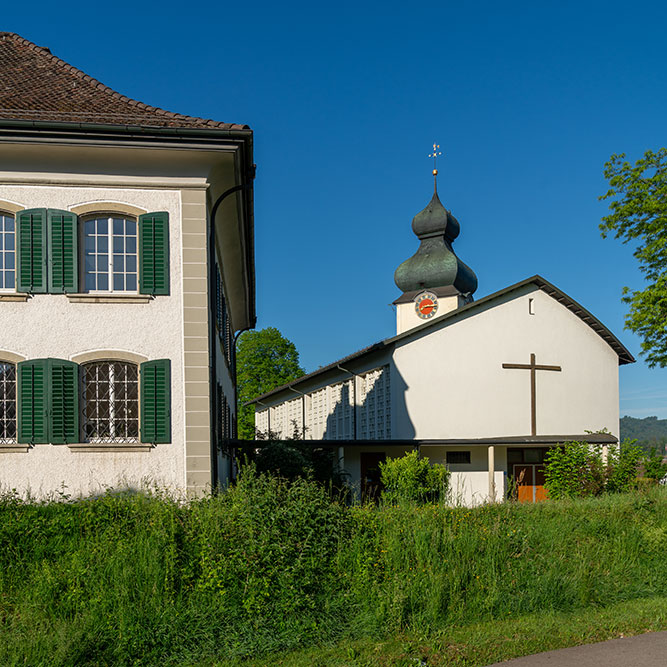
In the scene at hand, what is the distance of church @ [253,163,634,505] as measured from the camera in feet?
92.1

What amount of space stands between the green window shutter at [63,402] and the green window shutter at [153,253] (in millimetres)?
1791

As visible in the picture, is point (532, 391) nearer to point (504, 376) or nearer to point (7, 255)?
point (504, 376)

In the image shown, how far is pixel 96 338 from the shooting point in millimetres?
13008

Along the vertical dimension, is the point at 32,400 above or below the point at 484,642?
above

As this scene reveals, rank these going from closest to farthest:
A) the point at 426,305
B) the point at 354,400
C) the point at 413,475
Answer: the point at 413,475 → the point at 354,400 → the point at 426,305

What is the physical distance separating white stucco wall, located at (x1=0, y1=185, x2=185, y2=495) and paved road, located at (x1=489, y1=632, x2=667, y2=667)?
677 cm

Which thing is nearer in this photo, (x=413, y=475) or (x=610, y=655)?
(x=610, y=655)

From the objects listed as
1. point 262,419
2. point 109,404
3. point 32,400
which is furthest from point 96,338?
point 262,419

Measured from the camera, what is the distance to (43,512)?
9.81 meters

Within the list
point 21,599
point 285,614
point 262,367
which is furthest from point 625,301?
point 262,367

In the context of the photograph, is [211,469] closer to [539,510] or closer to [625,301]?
[539,510]

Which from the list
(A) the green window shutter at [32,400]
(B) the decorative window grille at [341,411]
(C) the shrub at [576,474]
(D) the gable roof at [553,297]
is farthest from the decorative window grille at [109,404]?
(B) the decorative window grille at [341,411]

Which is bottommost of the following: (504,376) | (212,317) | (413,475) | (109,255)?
(413,475)

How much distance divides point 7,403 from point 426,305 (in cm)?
3894
